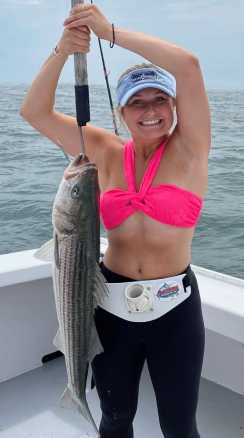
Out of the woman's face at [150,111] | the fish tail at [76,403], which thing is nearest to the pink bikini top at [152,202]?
the woman's face at [150,111]

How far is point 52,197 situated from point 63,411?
6.01 metres

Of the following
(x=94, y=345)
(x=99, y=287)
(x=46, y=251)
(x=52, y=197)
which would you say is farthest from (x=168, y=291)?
(x=52, y=197)

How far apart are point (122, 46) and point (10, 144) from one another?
11404mm

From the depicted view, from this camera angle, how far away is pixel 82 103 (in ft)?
8.05

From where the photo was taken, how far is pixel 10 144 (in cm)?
1336

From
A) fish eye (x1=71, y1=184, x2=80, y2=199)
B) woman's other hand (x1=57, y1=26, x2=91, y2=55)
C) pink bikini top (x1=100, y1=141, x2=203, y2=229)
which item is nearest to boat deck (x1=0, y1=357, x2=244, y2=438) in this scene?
pink bikini top (x1=100, y1=141, x2=203, y2=229)

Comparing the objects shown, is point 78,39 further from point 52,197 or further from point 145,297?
point 52,197

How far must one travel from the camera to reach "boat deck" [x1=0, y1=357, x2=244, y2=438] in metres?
3.59

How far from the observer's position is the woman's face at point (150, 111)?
2.46 meters

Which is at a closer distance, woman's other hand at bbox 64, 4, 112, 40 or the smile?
woman's other hand at bbox 64, 4, 112, 40

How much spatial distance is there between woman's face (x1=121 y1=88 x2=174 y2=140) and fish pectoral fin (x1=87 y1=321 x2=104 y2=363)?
898 millimetres

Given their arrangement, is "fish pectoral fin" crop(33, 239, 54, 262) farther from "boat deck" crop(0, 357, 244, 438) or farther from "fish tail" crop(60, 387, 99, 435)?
"boat deck" crop(0, 357, 244, 438)

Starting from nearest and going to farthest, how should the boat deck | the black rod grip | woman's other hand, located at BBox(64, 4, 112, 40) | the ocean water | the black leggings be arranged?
woman's other hand, located at BBox(64, 4, 112, 40), the black rod grip, the black leggings, the boat deck, the ocean water

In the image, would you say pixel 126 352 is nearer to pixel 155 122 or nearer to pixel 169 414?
pixel 169 414
